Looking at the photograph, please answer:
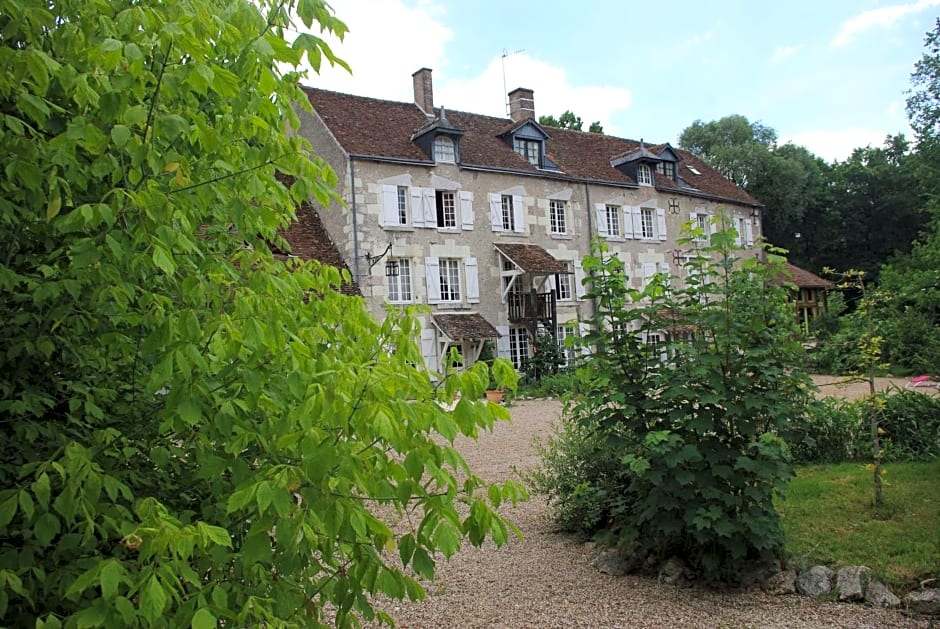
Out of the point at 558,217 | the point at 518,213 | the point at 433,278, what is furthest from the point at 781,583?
the point at 558,217

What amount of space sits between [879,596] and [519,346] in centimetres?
1737

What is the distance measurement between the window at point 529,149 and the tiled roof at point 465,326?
5986 mm

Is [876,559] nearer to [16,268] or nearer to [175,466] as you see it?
[175,466]

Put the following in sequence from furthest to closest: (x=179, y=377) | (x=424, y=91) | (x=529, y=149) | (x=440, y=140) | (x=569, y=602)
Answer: (x=529, y=149) → (x=424, y=91) → (x=440, y=140) → (x=569, y=602) → (x=179, y=377)

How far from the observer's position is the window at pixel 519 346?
21.5 m

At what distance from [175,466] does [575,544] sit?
14.6ft

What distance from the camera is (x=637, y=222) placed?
969 inches

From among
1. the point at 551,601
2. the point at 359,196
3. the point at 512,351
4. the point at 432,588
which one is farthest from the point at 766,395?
the point at 512,351

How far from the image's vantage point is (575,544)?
20.4 ft

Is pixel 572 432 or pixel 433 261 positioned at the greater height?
pixel 433 261

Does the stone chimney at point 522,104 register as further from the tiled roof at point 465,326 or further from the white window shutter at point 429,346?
the white window shutter at point 429,346

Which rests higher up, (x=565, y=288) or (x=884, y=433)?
(x=565, y=288)

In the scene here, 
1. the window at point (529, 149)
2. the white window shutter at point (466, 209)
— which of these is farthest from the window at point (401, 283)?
the window at point (529, 149)

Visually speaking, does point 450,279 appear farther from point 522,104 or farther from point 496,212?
point 522,104
